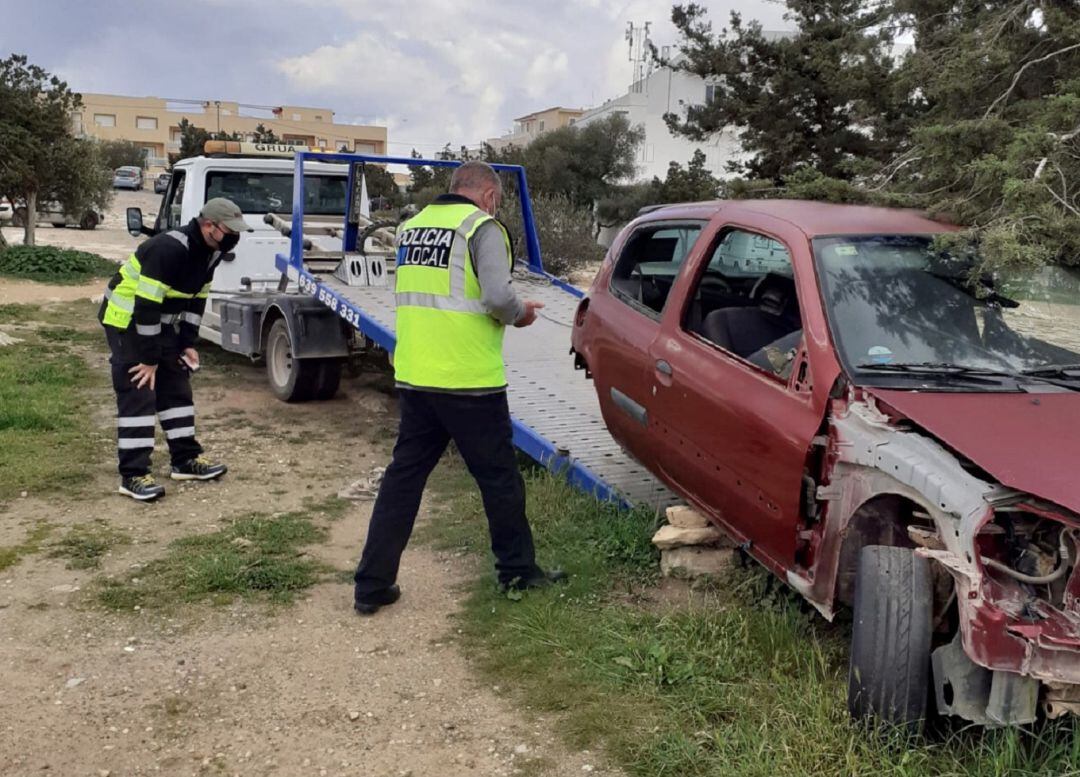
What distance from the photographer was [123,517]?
575cm

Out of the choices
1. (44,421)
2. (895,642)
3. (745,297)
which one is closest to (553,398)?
(745,297)

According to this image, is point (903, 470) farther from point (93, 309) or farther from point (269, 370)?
point (93, 309)

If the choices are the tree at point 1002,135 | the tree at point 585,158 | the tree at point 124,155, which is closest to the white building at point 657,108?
the tree at point 585,158

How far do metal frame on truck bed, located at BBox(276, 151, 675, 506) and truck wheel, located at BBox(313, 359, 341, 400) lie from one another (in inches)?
24.7

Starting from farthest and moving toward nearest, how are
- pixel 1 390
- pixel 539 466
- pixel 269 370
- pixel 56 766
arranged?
pixel 269 370
pixel 1 390
pixel 539 466
pixel 56 766

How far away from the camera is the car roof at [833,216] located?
4.02 m

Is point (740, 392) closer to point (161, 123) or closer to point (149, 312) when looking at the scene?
point (149, 312)

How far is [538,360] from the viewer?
7398 mm

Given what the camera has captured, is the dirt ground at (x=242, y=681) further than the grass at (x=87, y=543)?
No

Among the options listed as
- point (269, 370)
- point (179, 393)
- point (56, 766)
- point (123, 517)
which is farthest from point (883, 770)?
point (269, 370)

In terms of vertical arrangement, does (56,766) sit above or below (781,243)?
below

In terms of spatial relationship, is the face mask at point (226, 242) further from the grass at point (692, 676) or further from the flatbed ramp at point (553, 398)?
the grass at point (692, 676)

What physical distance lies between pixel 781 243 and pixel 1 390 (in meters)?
7.07

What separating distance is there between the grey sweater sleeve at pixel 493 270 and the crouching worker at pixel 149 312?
2487 mm
